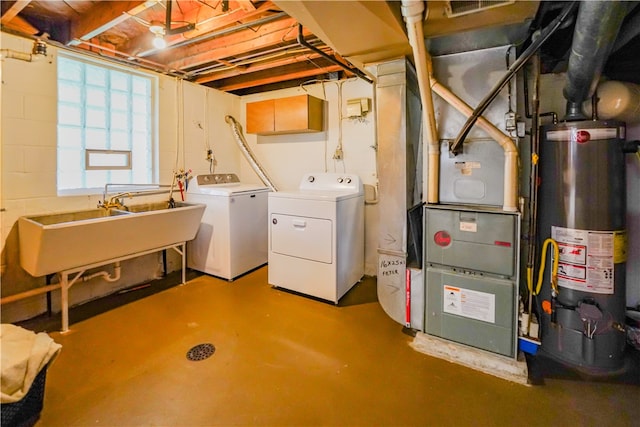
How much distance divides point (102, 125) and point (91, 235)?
1.25m

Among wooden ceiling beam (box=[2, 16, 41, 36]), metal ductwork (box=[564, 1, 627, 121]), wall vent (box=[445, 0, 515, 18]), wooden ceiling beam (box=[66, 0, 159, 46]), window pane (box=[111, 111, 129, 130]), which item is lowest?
metal ductwork (box=[564, 1, 627, 121])

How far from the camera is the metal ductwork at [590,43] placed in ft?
4.18

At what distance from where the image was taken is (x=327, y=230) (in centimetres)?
283

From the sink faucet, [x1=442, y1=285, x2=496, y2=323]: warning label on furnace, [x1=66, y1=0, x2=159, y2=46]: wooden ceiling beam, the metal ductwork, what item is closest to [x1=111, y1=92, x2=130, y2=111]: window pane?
[x1=66, y1=0, x2=159, y2=46]: wooden ceiling beam

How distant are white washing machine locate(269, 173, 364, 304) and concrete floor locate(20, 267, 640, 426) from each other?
42 centimetres

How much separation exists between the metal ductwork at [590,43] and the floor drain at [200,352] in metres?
2.72

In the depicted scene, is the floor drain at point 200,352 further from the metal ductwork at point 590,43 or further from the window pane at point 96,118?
the metal ductwork at point 590,43

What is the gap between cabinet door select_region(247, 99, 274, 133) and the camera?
3.68m

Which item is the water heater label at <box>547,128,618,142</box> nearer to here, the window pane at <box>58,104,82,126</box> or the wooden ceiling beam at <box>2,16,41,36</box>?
the window pane at <box>58,104,82,126</box>

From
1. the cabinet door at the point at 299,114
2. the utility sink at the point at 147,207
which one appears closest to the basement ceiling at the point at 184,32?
the cabinet door at the point at 299,114

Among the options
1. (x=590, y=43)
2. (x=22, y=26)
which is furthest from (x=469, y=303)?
(x=22, y=26)

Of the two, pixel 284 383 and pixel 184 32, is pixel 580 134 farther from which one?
pixel 184 32

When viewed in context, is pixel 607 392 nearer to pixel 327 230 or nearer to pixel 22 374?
pixel 327 230

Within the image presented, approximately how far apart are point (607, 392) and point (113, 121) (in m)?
4.33
